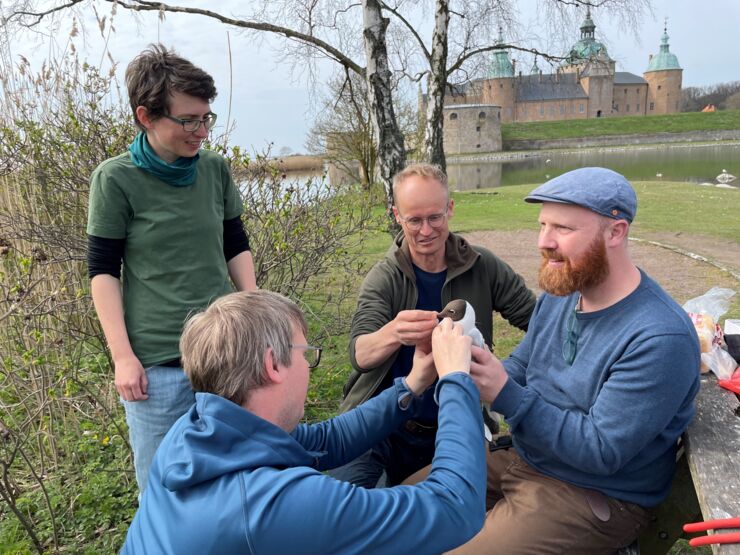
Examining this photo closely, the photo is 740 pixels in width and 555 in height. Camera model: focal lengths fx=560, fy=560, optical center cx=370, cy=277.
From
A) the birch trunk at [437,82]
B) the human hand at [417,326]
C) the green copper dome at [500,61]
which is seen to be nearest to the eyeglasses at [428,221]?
the human hand at [417,326]

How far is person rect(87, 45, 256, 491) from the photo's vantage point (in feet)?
7.46

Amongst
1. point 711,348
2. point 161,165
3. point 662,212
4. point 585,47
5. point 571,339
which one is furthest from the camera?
point 662,212

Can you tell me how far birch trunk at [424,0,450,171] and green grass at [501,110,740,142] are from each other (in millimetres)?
62850

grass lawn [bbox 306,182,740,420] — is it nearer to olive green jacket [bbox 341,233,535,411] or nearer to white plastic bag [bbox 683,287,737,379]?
olive green jacket [bbox 341,233,535,411]

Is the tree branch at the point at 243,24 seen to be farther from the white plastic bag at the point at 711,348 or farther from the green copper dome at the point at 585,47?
the white plastic bag at the point at 711,348

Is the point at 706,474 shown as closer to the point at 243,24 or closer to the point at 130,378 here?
the point at 130,378

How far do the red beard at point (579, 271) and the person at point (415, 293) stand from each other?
0.79 m

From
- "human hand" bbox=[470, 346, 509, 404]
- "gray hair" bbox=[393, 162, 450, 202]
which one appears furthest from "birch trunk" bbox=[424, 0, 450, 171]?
"human hand" bbox=[470, 346, 509, 404]

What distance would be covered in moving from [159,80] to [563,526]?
7.38 ft

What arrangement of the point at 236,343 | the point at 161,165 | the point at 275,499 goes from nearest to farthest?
the point at 275,499 → the point at 236,343 → the point at 161,165

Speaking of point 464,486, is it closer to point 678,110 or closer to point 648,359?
point 648,359

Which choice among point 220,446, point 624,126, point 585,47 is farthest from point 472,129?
point 220,446

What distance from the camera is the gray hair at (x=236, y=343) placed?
1.39 meters

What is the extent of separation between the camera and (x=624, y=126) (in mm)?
68312
